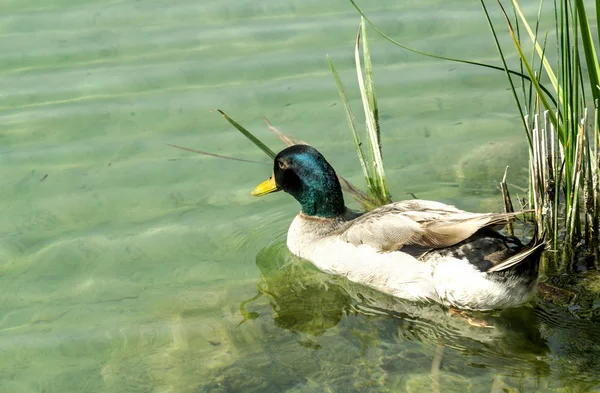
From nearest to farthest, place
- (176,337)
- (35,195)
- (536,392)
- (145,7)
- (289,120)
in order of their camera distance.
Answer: (536,392) < (176,337) < (35,195) < (289,120) < (145,7)

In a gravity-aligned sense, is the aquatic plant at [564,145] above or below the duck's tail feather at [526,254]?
above

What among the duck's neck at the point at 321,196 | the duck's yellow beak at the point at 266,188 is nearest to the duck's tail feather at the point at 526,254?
the duck's neck at the point at 321,196

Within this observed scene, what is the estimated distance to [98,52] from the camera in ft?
27.4

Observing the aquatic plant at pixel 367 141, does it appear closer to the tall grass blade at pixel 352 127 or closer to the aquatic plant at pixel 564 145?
the tall grass blade at pixel 352 127

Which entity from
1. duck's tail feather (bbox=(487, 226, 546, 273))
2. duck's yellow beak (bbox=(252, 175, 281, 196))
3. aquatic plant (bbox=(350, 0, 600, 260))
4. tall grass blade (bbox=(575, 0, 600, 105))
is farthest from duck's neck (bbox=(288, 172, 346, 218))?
tall grass blade (bbox=(575, 0, 600, 105))

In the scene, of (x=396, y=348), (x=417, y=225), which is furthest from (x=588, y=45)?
(x=396, y=348)

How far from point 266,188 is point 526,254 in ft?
7.11

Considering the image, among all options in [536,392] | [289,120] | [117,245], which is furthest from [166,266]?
[536,392]

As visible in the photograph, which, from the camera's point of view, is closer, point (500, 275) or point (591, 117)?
point (500, 275)

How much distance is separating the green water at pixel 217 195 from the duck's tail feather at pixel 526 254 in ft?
1.45

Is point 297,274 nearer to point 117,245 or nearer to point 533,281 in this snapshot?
point 117,245

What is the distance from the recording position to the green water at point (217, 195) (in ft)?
16.2

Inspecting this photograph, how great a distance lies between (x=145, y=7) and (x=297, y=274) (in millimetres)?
4170

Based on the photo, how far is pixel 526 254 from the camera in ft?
15.3
